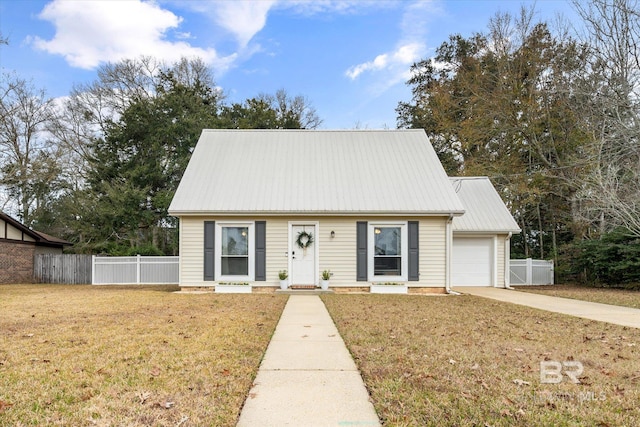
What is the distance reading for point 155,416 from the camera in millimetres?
2898

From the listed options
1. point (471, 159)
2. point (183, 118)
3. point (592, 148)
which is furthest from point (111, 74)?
point (592, 148)

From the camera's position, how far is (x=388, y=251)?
11.9m

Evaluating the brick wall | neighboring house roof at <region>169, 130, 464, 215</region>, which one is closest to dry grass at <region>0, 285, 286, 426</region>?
neighboring house roof at <region>169, 130, 464, 215</region>

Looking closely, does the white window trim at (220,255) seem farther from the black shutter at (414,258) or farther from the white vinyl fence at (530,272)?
the white vinyl fence at (530,272)

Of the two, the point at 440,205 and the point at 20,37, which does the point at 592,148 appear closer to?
the point at 440,205

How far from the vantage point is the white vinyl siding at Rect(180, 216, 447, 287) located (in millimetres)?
11891

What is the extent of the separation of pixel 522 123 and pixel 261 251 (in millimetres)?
15836

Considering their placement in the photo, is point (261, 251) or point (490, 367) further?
point (261, 251)

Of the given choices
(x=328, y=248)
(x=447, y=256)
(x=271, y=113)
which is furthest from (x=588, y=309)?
(x=271, y=113)

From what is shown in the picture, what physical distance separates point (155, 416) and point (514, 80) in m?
22.3

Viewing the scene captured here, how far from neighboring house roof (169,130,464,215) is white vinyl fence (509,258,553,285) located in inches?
237

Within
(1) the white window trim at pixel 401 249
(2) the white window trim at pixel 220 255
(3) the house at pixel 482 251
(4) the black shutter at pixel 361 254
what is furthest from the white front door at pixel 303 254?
(3) the house at pixel 482 251

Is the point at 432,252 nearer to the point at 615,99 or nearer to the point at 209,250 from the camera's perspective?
the point at 209,250

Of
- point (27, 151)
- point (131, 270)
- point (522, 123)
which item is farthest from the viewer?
point (27, 151)
